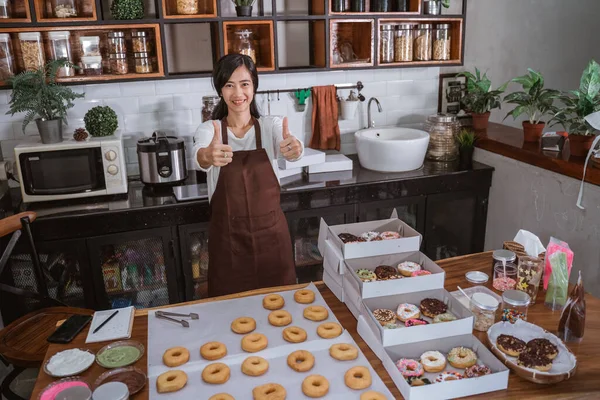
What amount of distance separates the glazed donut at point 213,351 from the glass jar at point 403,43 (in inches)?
113

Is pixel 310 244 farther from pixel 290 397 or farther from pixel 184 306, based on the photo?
pixel 290 397

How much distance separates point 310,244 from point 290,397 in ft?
7.10

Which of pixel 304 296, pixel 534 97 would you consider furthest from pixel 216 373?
pixel 534 97

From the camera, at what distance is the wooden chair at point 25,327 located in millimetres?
2441

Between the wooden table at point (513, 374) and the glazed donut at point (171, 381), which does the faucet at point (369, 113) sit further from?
the glazed donut at point (171, 381)

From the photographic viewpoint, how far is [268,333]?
6.07 ft

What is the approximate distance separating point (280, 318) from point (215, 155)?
76 cm

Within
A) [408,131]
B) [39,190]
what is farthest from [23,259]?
[408,131]

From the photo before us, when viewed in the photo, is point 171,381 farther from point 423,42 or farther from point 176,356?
point 423,42

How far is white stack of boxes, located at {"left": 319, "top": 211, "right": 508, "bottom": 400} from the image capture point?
4.96ft

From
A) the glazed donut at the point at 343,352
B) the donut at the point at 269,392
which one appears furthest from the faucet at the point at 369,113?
the donut at the point at 269,392

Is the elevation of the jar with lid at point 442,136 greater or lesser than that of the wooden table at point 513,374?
greater

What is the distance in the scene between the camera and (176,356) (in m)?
1.72

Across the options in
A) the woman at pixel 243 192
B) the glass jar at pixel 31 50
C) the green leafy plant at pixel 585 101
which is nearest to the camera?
the woman at pixel 243 192
